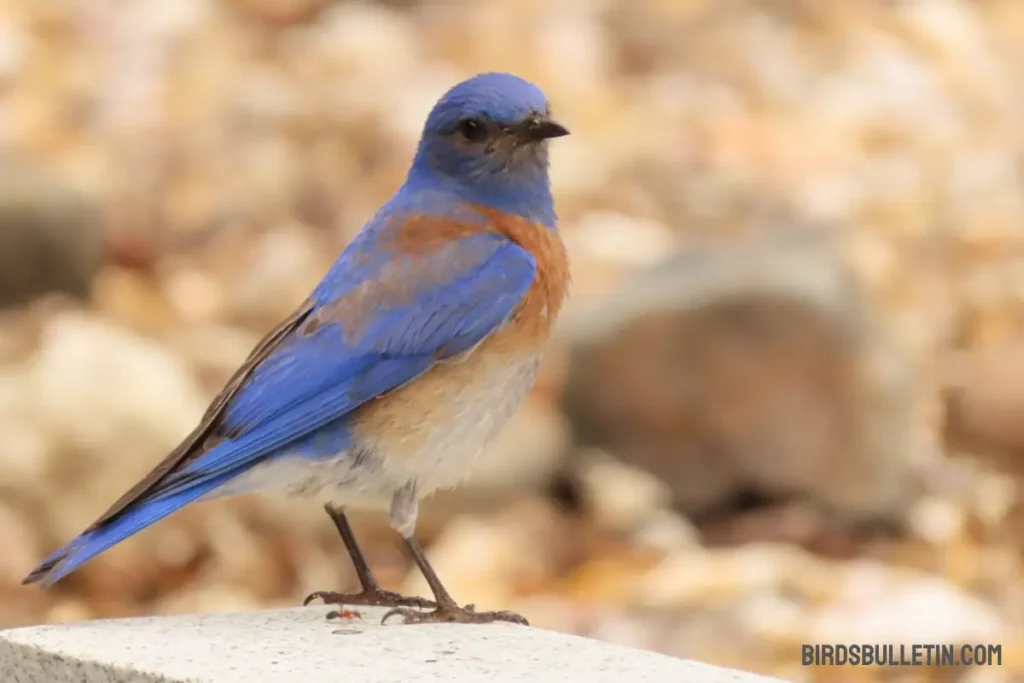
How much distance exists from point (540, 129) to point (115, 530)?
1.07 meters

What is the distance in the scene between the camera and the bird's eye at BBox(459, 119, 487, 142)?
3.34m

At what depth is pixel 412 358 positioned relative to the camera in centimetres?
319

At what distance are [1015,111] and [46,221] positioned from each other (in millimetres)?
4713

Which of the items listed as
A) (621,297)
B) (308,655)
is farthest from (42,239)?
(308,655)

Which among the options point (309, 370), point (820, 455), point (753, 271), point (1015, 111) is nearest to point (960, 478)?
point (820, 455)

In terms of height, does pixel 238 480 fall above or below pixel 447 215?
below

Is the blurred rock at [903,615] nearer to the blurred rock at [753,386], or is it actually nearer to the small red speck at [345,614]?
the blurred rock at [753,386]

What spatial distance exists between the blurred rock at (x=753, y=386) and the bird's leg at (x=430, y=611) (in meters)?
2.60

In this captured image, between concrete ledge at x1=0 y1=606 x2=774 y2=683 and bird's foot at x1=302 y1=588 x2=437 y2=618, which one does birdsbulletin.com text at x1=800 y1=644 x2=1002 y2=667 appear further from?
concrete ledge at x1=0 y1=606 x2=774 y2=683

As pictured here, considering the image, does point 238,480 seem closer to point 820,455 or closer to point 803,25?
point 820,455

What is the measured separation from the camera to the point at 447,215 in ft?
11.0

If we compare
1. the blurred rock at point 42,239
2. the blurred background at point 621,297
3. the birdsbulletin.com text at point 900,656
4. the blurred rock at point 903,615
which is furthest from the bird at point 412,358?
the blurred rock at point 42,239

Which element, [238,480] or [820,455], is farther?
[820,455]

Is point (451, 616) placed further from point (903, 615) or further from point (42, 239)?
point (42, 239)
